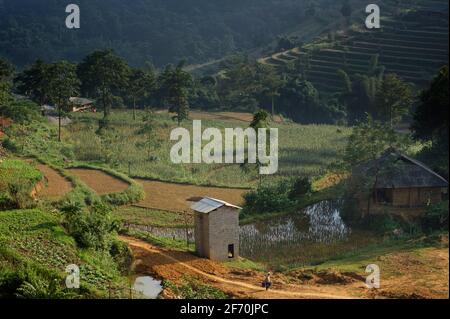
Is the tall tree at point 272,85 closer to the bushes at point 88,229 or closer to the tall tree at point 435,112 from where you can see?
the tall tree at point 435,112

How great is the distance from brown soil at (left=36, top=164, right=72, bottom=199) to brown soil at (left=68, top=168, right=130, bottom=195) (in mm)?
1258

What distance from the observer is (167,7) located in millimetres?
109688

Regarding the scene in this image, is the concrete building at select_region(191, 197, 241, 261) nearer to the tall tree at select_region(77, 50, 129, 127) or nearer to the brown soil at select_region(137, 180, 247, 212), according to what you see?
the brown soil at select_region(137, 180, 247, 212)

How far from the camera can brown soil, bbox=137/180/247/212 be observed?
2767 cm

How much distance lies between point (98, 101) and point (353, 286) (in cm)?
3221

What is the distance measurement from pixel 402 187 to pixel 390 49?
32766mm

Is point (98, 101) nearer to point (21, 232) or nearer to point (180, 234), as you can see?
point (180, 234)

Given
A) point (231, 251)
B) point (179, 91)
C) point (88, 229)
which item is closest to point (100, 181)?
point (88, 229)

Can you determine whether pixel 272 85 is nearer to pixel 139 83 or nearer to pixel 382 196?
pixel 139 83

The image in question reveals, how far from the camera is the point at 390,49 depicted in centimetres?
5509

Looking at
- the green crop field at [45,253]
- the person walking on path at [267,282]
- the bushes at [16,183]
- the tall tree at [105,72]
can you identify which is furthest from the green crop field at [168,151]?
the person walking on path at [267,282]

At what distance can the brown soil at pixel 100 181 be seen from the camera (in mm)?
28234

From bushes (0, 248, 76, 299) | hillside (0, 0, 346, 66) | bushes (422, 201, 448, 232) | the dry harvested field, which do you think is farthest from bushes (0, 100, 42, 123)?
hillside (0, 0, 346, 66)
